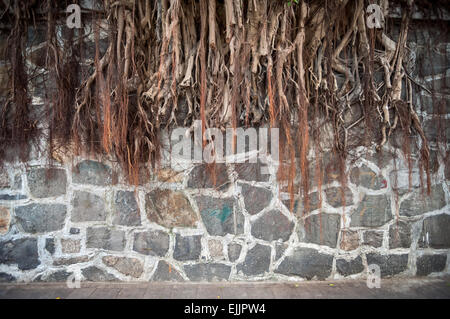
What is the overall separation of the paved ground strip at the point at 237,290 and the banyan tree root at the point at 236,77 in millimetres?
697

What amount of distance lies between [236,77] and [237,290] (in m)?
1.67

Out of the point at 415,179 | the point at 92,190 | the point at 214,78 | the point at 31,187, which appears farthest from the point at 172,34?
the point at 415,179

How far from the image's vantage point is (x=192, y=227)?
2.11 m

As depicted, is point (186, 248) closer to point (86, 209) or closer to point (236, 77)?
point (86, 209)

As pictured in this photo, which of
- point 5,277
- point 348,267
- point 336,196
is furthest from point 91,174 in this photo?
point 348,267

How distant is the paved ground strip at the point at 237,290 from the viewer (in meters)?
1.91

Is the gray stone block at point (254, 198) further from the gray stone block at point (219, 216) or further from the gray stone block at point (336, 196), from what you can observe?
the gray stone block at point (336, 196)

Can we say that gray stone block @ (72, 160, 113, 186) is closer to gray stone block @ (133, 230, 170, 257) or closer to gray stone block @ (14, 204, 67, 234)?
gray stone block @ (14, 204, 67, 234)

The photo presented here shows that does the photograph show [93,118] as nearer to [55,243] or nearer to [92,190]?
[92,190]

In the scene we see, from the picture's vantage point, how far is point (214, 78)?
2.01 meters

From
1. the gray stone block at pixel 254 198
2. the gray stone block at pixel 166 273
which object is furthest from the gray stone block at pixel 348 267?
the gray stone block at pixel 166 273

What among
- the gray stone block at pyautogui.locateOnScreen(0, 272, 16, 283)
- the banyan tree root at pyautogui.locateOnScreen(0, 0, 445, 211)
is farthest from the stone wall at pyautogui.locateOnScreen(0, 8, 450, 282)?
the banyan tree root at pyautogui.locateOnScreen(0, 0, 445, 211)

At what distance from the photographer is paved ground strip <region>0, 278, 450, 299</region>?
6.28 ft

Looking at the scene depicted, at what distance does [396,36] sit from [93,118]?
2.72m
